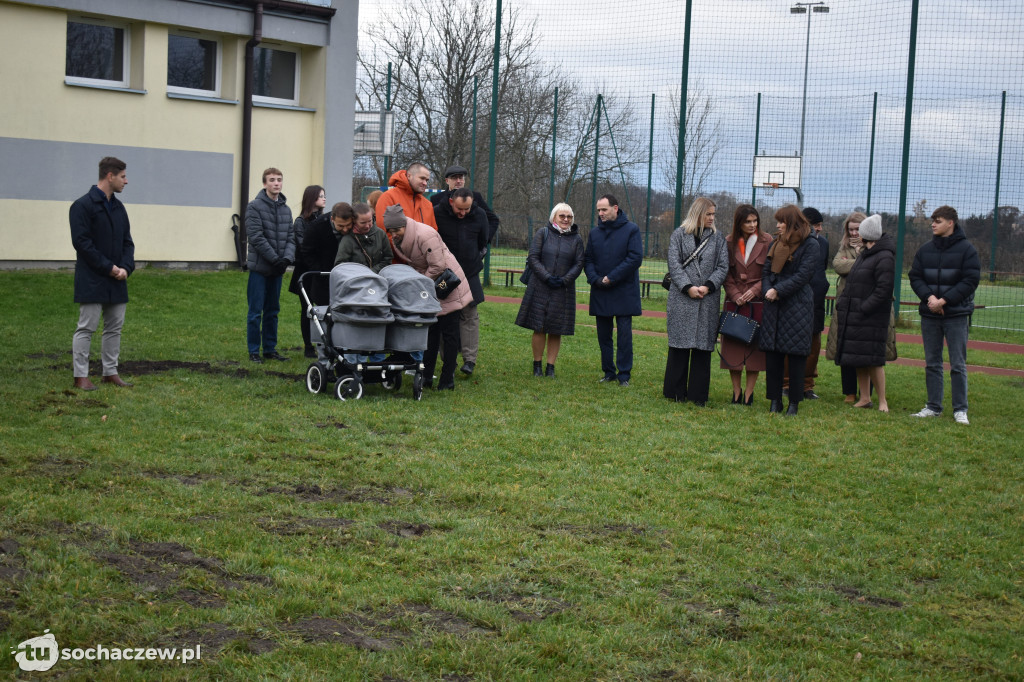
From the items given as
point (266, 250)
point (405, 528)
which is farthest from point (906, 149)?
point (405, 528)

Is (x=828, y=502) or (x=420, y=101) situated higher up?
(x=420, y=101)

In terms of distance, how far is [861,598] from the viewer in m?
4.65

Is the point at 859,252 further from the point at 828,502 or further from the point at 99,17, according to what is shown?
the point at 99,17

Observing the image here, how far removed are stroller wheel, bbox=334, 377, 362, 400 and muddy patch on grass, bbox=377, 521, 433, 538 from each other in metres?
3.53

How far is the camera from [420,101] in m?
36.5

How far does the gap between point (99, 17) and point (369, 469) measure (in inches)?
549

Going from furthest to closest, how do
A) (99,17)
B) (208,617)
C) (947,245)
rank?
(99,17), (947,245), (208,617)

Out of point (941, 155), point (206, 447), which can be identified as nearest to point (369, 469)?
point (206, 447)

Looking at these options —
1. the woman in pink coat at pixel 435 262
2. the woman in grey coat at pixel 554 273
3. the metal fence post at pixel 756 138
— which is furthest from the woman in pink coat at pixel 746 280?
the metal fence post at pixel 756 138

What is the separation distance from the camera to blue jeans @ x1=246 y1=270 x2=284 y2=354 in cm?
1075

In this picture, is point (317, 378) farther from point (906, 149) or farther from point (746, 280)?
point (906, 149)

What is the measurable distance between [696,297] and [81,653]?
680 cm

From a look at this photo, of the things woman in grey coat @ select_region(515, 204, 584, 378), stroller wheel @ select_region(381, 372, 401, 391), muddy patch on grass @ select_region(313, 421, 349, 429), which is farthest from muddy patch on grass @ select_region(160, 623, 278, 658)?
woman in grey coat @ select_region(515, 204, 584, 378)

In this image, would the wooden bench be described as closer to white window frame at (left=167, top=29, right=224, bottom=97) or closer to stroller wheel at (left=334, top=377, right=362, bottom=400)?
white window frame at (left=167, top=29, right=224, bottom=97)
